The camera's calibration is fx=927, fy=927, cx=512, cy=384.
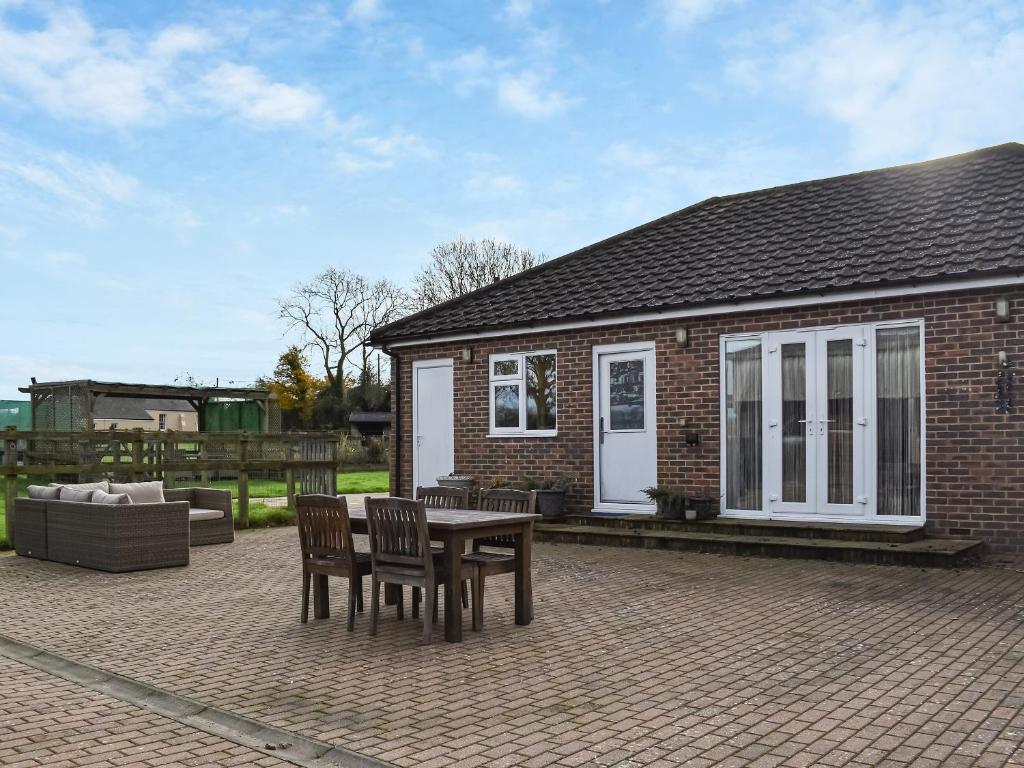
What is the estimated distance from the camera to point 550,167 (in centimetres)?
1797

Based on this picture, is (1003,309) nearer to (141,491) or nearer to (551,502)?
(551,502)

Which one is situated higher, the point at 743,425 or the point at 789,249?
the point at 789,249

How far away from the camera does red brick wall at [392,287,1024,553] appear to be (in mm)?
9859

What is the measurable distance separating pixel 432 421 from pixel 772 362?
5.86 meters

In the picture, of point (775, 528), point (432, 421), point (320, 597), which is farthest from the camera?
point (432, 421)

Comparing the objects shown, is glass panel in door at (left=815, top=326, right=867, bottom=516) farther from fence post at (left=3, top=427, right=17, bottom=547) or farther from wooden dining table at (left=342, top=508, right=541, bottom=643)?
fence post at (left=3, top=427, right=17, bottom=547)

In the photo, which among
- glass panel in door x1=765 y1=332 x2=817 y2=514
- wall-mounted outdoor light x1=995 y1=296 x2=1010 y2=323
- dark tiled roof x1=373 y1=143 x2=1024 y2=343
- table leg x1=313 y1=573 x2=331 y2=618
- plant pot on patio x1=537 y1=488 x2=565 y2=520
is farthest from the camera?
plant pot on patio x1=537 y1=488 x2=565 y2=520

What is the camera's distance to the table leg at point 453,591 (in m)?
6.46

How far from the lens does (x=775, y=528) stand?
1074 cm

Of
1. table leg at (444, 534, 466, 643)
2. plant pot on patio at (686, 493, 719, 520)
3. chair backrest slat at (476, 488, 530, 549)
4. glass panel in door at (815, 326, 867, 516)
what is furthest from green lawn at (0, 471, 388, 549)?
glass panel in door at (815, 326, 867, 516)

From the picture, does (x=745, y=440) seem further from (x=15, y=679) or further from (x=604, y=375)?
(x=15, y=679)

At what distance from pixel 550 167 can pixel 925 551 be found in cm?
1102

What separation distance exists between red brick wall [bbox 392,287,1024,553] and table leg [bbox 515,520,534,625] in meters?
5.28

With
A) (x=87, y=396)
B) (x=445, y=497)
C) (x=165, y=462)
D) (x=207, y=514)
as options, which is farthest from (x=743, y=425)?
(x=87, y=396)
